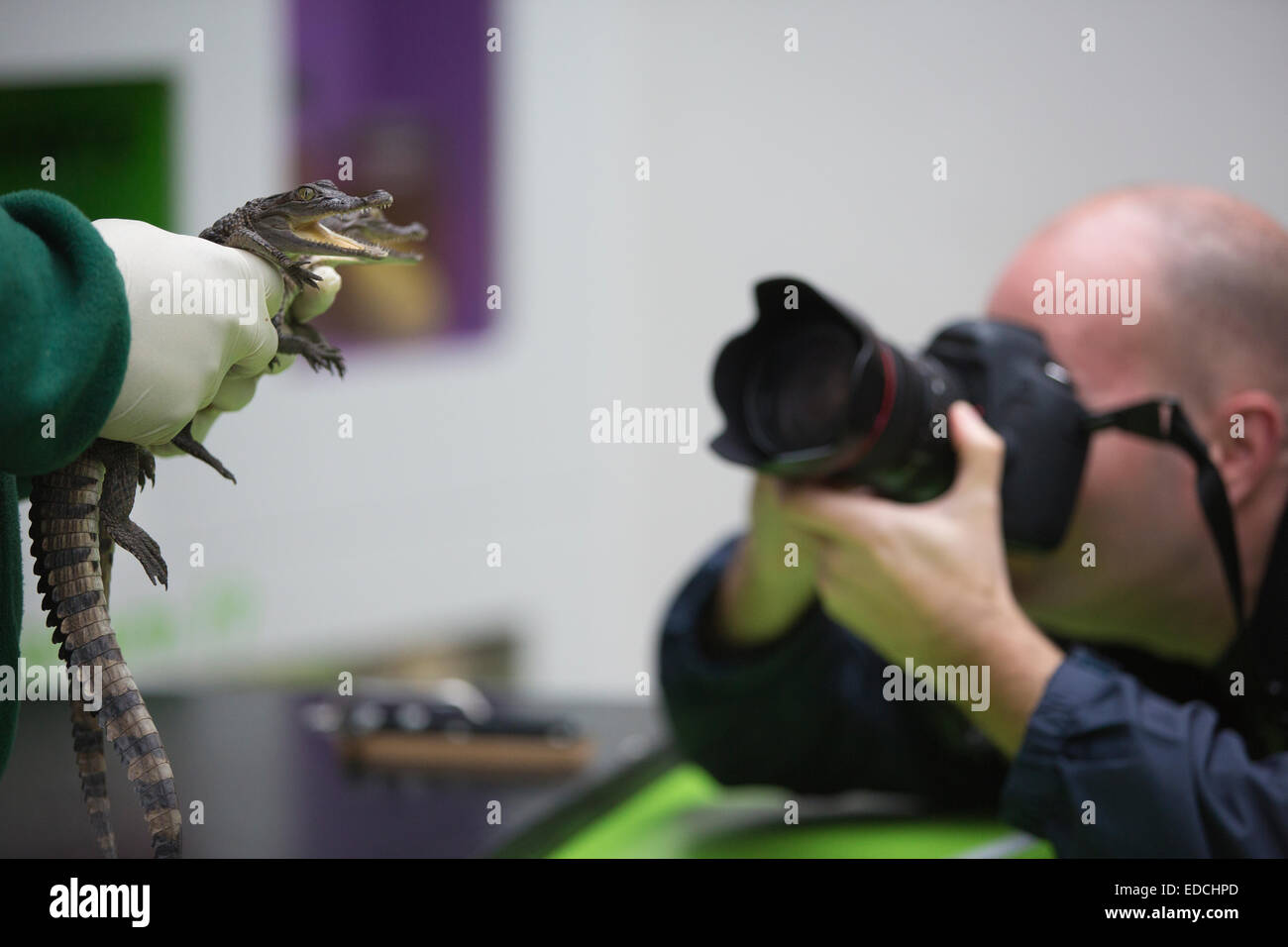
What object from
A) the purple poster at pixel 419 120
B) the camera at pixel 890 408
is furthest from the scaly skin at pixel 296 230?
the purple poster at pixel 419 120

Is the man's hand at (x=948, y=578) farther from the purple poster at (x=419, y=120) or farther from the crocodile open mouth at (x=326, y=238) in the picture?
the purple poster at (x=419, y=120)

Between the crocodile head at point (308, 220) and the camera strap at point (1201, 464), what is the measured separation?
0.46 m

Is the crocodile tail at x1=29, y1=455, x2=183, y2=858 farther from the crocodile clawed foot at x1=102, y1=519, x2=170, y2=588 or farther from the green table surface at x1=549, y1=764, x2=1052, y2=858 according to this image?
the green table surface at x1=549, y1=764, x2=1052, y2=858

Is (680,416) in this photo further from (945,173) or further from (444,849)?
(444,849)

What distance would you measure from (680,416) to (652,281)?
652 mm

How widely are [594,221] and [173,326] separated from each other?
1.81 metres

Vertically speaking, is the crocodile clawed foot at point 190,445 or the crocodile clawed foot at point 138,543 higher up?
the crocodile clawed foot at point 190,445

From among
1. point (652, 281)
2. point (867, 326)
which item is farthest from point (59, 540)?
point (652, 281)

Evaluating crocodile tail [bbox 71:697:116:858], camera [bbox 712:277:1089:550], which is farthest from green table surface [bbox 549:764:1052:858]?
crocodile tail [bbox 71:697:116:858]

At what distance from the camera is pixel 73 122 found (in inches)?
21.1

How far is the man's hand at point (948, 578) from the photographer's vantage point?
63 centimetres

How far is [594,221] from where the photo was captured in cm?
211

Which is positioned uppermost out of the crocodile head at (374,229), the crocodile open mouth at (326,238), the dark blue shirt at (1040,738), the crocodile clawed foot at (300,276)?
the crocodile head at (374,229)

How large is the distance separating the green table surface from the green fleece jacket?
17.0 inches
